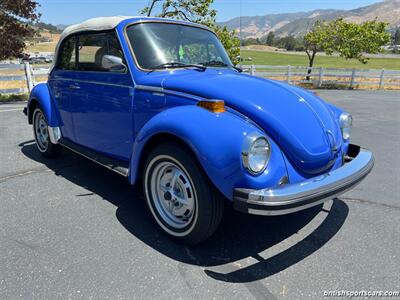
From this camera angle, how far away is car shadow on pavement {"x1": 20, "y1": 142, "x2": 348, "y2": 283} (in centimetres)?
279

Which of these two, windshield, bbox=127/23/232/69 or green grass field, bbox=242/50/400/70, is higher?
windshield, bbox=127/23/232/69

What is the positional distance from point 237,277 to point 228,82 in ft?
5.67

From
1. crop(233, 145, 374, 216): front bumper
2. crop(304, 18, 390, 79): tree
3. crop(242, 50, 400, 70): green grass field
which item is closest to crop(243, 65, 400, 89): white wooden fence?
crop(304, 18, 390, 79): tree

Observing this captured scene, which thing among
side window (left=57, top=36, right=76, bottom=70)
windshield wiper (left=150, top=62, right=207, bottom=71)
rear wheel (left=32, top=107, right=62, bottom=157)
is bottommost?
rear wheel (left=32, top=107, right=62, bottom=157)

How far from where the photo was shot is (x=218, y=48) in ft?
14.8

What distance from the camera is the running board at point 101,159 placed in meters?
3.68

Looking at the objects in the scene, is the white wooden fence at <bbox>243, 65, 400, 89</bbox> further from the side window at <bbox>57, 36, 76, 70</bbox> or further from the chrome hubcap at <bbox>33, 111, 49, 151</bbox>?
the side window at <bbox>57, 36, 76, 70</bbox>

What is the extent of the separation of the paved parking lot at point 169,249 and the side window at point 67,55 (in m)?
1.53

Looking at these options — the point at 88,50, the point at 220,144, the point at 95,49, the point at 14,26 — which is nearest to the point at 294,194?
the point at 220,144

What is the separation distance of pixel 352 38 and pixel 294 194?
2286 cm

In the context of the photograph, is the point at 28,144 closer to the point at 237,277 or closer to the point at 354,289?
the point at 237,277

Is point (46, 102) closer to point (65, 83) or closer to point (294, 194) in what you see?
point (65, 83)

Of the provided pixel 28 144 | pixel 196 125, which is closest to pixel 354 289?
pixel 196 125

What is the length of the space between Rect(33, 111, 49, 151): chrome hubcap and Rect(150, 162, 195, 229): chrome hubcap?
2.90 m
